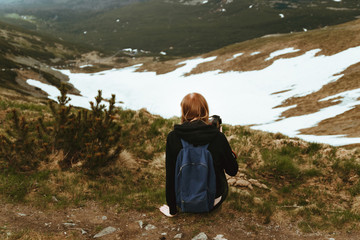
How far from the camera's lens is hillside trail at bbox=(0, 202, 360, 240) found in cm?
439

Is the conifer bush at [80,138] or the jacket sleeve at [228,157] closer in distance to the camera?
the jacket sleeve at [228,157]

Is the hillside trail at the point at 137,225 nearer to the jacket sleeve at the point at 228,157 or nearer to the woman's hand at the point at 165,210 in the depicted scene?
the woman's hand at the point at 165,210

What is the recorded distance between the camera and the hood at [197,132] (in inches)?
148

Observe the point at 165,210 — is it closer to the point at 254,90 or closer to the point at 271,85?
the point at 254,90

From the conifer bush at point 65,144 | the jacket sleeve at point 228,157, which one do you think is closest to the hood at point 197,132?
the jacket sleeve at point 228,157

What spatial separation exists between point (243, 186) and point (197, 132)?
322 centimetres

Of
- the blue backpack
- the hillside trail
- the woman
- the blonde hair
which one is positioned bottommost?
the hillside trail

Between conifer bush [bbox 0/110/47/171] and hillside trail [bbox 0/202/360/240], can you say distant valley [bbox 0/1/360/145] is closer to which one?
hillside trail [bbox 0/202/360/240]

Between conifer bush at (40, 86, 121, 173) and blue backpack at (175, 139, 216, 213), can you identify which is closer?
blue backpack at (175, 139, 216, 213)

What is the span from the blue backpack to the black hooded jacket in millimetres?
110

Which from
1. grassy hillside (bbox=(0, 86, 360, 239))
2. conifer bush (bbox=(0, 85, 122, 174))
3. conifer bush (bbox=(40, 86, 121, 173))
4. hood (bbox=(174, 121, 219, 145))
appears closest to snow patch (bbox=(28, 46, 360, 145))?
grassy hillside (bbox=(0, 86, 360, 239))

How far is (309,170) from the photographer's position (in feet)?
22.0

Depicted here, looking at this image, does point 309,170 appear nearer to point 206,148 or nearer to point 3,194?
point 206,148

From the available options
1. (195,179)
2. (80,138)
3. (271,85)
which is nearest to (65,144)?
(80,138)
